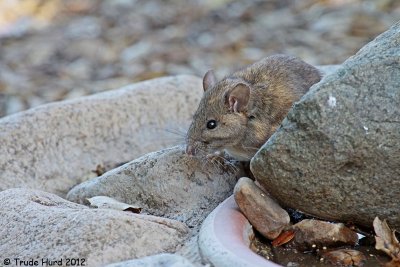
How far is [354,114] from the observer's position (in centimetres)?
406

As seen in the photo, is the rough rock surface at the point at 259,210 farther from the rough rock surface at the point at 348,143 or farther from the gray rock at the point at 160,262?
the gray rock at the point at 160,262

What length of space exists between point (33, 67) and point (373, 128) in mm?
7600

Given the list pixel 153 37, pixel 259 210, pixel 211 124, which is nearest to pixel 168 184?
pixel 211 124

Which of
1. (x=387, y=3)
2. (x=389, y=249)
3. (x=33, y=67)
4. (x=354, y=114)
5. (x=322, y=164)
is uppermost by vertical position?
(x=354, y=114)

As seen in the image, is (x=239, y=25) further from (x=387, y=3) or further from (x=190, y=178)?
(x=190, y=178)

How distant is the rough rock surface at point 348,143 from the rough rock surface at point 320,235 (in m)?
0.14

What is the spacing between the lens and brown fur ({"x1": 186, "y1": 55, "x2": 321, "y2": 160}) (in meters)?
5.41

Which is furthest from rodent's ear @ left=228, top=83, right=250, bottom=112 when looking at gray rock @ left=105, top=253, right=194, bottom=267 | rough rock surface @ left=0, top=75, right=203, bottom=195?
gray rock @ left=105, top=253, right=194, bottom=267

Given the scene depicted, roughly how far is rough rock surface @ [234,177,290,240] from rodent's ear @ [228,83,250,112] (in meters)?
1.03

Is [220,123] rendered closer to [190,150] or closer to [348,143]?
[190,150]

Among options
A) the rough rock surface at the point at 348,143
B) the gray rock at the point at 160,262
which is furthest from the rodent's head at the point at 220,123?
the gray rock at the point at 160,262

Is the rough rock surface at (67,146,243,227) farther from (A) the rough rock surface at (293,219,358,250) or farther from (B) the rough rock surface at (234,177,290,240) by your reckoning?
(A) the rough rock surface at (293,219,358,250)

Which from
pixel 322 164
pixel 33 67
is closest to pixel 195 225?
pixel 322 164

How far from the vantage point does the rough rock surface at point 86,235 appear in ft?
13.4
